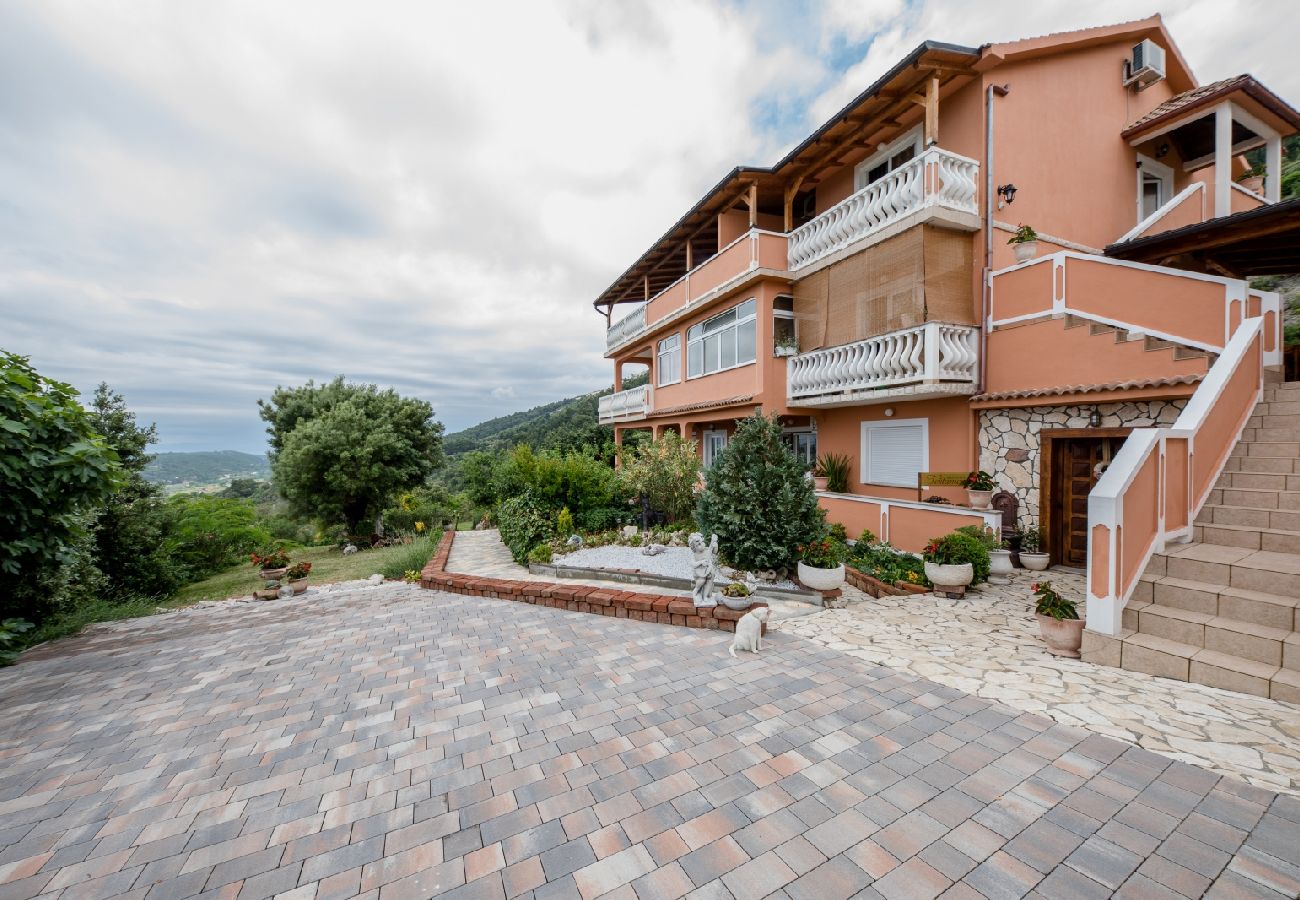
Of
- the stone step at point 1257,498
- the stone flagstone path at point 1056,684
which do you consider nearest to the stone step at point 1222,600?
the stone flagstone path at point 1056,684

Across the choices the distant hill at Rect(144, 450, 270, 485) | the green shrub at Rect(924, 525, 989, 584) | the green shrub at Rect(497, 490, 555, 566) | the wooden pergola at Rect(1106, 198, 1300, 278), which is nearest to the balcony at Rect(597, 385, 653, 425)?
the green shrub at Rect(497, 490, 555, 566)

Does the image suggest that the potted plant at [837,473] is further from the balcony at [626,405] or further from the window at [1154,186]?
the window at [1154,186]

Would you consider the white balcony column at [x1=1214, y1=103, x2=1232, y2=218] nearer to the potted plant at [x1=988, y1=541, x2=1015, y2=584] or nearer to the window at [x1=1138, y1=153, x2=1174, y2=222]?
the window at [x1=1138, y1=153, x2=1174, y2=222]

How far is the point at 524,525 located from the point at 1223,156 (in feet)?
50.4

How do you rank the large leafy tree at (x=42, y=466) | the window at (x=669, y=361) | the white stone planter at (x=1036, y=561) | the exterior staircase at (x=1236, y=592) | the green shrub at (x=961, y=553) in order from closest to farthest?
the exterior staircase at (x=1236, y=592)
the large leafy tree at (x=42, y=466)
the green shrub at (x=961, y=553)
the white stone planter at (x=1036, y=561)
the window at (x=669, y=361)

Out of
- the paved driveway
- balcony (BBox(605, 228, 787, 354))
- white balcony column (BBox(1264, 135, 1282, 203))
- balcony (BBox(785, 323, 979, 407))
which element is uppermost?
white balcony column (BBox(1264, 135, 1282, 203))

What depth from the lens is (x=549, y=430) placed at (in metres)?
41.1

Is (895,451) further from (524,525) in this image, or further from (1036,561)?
(524,525)

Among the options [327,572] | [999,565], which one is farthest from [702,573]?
[327,572]

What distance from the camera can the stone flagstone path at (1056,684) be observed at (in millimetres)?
3146

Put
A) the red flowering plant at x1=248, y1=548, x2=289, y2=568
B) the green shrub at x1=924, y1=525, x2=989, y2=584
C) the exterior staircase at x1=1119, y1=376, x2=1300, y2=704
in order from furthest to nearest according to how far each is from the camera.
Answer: the red flowering plant at x1=248, y1=548, x2=289, y2=568 → the green shrub at x1=924, y1=525, x2=989, y2=584 → the exterior staircase at x1=1119, y1=376, x2=1300, y2=704

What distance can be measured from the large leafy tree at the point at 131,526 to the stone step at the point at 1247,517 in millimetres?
17105

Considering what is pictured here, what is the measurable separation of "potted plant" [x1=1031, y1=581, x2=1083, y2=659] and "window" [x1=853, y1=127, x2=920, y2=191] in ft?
27.4

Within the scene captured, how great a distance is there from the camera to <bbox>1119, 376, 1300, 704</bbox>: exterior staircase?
3.82m
